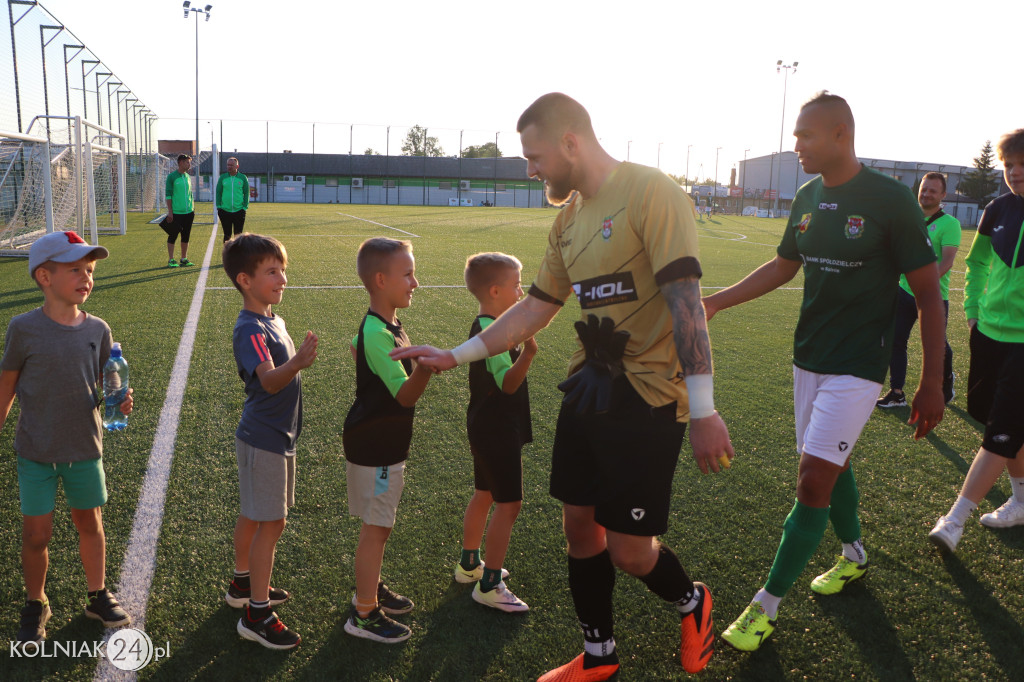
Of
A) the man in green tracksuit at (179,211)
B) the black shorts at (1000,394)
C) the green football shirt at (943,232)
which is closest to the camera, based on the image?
the black shorts at (1000,394)

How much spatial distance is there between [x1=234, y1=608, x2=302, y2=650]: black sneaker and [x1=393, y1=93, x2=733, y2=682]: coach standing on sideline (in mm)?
989

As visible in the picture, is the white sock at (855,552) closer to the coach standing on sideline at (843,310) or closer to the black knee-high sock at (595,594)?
the coach standing on sideline at (843,310)

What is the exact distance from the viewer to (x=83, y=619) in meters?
2.79

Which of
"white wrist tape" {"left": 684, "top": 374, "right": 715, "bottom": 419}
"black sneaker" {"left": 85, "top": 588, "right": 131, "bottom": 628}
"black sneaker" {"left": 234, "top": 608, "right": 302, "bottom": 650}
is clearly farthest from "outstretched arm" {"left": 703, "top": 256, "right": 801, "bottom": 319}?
"black sneaker" {"left": 85, "top": 588, "right": 131, "bottom": 628}

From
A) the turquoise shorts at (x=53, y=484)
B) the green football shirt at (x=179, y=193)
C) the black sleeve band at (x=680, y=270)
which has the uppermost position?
the green football shirt at (x=179, y=193)

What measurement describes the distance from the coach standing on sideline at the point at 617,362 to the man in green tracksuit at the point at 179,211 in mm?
12917

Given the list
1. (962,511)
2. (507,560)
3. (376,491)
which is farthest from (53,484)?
(962,511)

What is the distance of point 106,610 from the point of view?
2754mm

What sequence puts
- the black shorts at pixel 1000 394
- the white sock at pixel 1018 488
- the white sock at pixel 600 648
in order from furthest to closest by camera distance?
the white sock at pixel 1018 488 → the black shorts at pixel 1000 394 → the white sock at pixel 600 648

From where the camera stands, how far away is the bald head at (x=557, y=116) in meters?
2.28

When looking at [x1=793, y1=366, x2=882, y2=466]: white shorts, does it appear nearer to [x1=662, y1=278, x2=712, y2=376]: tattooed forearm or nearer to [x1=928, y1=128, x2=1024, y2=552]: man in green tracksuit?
[x1=662, y1=278, x2=712, y2=376]: tattooed forearm

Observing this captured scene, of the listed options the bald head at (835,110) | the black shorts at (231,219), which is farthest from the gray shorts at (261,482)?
the black shorts at (231,219)

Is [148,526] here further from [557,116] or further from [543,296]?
[557,116]

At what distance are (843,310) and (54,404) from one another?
3.03m
